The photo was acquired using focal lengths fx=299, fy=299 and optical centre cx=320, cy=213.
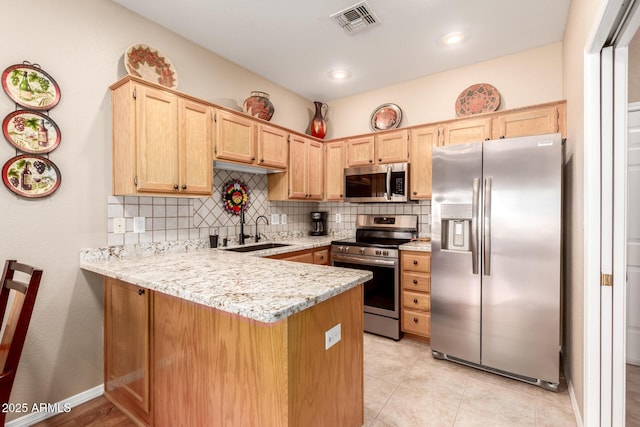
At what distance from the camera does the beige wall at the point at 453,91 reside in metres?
2.80

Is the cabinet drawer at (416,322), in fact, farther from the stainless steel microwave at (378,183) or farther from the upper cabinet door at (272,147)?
the upper cabinet door at (272,147)

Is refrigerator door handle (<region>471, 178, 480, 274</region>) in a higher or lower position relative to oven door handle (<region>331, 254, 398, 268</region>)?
higher

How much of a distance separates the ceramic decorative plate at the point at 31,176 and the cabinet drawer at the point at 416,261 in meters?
2.77

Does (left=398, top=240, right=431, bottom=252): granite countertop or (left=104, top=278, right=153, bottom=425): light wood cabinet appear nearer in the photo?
(left=104, top=278, right=153, bottom=425): light wood cabinet

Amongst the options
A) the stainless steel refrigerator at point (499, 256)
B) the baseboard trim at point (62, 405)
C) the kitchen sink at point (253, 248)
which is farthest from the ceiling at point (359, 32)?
the baseboard trim at point (62, 405)

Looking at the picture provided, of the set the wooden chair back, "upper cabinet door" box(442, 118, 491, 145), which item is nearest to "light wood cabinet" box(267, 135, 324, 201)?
"upper cabinet door" box(442, 118, 491, 145)

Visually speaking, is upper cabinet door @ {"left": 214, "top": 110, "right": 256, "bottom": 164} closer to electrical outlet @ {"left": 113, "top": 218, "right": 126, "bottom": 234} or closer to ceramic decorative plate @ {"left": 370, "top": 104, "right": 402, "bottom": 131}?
electrical outlet @ {"left": 113, "top": 218, "right": 126, "bottom": 234}

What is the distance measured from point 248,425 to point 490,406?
1.63 metres

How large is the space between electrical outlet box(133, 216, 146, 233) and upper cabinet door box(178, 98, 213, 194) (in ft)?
1.35

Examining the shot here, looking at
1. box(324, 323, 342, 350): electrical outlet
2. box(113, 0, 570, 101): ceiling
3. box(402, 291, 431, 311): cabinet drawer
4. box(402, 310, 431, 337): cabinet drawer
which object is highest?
box(113, 0, 570, 101): ceiling

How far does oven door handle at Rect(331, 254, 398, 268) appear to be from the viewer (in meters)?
2.95

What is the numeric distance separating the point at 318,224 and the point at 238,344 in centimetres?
289

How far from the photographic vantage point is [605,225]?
149 centimetres

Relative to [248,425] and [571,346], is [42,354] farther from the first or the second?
[571,346]
